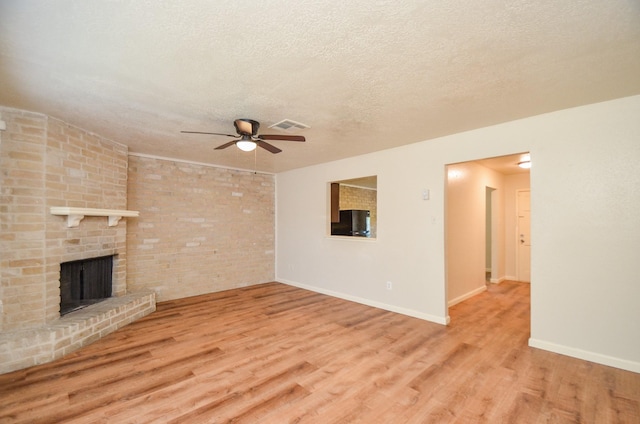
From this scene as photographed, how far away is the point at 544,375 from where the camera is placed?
2.49m

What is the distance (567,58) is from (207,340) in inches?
164

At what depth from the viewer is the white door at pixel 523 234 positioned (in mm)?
6312

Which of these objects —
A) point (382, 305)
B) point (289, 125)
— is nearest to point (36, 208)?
point (289, 125)

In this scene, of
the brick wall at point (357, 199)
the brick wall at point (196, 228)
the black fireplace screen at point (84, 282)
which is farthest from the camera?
the brick wall at point (357, 199)

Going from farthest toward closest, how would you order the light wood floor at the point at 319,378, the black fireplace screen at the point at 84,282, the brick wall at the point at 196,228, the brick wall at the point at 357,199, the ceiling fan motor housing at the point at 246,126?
1. the brick wall at the point at 357,199
2. the brick wall at the point at 196,228
3. the black fireplace screen at the point at 84,282
4. the ceiling fan motor housing at the point at 246,126
5. the light wood floor at the point at 319,378

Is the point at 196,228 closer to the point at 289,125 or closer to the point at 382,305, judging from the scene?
the point at 289,125

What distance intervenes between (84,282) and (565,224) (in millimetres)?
5736

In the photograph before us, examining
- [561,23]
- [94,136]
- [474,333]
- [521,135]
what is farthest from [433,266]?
[94,136]

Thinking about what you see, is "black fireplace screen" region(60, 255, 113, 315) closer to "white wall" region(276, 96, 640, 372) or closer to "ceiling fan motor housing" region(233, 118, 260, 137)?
"ceiling fan motor housing" region(233, 118, 260, 137)

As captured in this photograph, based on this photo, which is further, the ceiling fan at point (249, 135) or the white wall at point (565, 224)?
the ceiling fan at point (249, 135)

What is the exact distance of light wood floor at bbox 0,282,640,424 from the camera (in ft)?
6.61

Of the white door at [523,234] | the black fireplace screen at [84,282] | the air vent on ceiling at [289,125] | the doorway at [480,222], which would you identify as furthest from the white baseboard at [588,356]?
the black fireplace screen at [84,282]

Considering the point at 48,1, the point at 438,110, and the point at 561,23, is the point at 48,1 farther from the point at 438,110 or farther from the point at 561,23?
the point at 438,110

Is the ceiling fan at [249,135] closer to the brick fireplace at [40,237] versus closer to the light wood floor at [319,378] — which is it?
the brick fireplace at [40,237]
